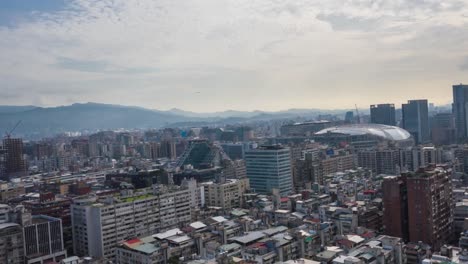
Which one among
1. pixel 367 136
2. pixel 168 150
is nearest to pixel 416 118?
pixel 367 136

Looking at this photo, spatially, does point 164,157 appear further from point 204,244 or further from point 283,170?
point 204,244

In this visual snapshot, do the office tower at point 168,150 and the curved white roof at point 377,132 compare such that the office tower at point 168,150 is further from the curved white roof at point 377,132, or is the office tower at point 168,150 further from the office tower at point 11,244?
the office tower at point 11,244

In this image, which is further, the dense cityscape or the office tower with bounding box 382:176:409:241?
the office tower with bounding box 382:176:409:241

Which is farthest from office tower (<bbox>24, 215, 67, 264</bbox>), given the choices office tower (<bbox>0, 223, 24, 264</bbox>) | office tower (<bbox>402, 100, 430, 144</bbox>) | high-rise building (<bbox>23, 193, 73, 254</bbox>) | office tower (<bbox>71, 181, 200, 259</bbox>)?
office tower (<bbox>402, 100, 430, 144</bbox>)

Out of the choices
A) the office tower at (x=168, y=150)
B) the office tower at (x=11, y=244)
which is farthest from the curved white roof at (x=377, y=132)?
the office tower at (x=11, y=244)

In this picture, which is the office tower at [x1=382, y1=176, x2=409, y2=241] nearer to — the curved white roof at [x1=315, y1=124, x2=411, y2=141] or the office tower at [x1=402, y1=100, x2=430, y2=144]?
the curved white roof at [x1=315, y1=124, x2=411, y2=141]

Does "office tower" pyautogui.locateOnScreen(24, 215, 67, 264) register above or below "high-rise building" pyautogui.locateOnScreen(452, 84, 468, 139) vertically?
below
